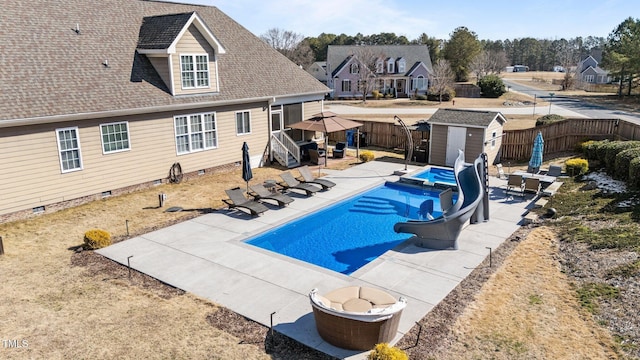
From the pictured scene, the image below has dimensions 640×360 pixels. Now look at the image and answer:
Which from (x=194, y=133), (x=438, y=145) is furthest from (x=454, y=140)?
(x=194, y=133)

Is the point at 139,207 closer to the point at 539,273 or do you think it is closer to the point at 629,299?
the point at 539,273

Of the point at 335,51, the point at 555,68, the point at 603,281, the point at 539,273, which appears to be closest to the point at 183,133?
the point at 539,273

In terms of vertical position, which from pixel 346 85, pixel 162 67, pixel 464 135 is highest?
pixel 162 67

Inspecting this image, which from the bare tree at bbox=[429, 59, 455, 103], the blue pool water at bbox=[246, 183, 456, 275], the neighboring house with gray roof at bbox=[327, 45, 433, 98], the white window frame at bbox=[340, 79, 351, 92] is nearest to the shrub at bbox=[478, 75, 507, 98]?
the bare tree at bbox=[429, 59, 455, 103]

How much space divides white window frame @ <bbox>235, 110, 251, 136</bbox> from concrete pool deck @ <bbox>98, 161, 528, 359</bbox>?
24.4 ft

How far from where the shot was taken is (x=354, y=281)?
38.4 ft

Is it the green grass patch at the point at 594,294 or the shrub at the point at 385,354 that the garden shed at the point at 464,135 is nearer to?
the green grass patch at the point at 594,294

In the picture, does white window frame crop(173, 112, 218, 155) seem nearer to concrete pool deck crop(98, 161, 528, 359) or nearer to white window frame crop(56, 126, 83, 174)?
white window frame crop(56, 126, 83, 174)

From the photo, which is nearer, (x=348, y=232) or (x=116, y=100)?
(x=348, y=232)

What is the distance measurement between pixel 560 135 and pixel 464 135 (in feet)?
22.3

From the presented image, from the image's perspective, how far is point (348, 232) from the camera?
53.4 ft

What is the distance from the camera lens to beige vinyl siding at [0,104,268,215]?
15.6 m

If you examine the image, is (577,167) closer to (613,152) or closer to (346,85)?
(613,152)

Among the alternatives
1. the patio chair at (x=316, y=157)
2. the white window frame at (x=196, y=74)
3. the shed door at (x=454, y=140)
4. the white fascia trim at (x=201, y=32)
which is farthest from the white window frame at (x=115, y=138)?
Result: the shed door at (x=454, y=140)
